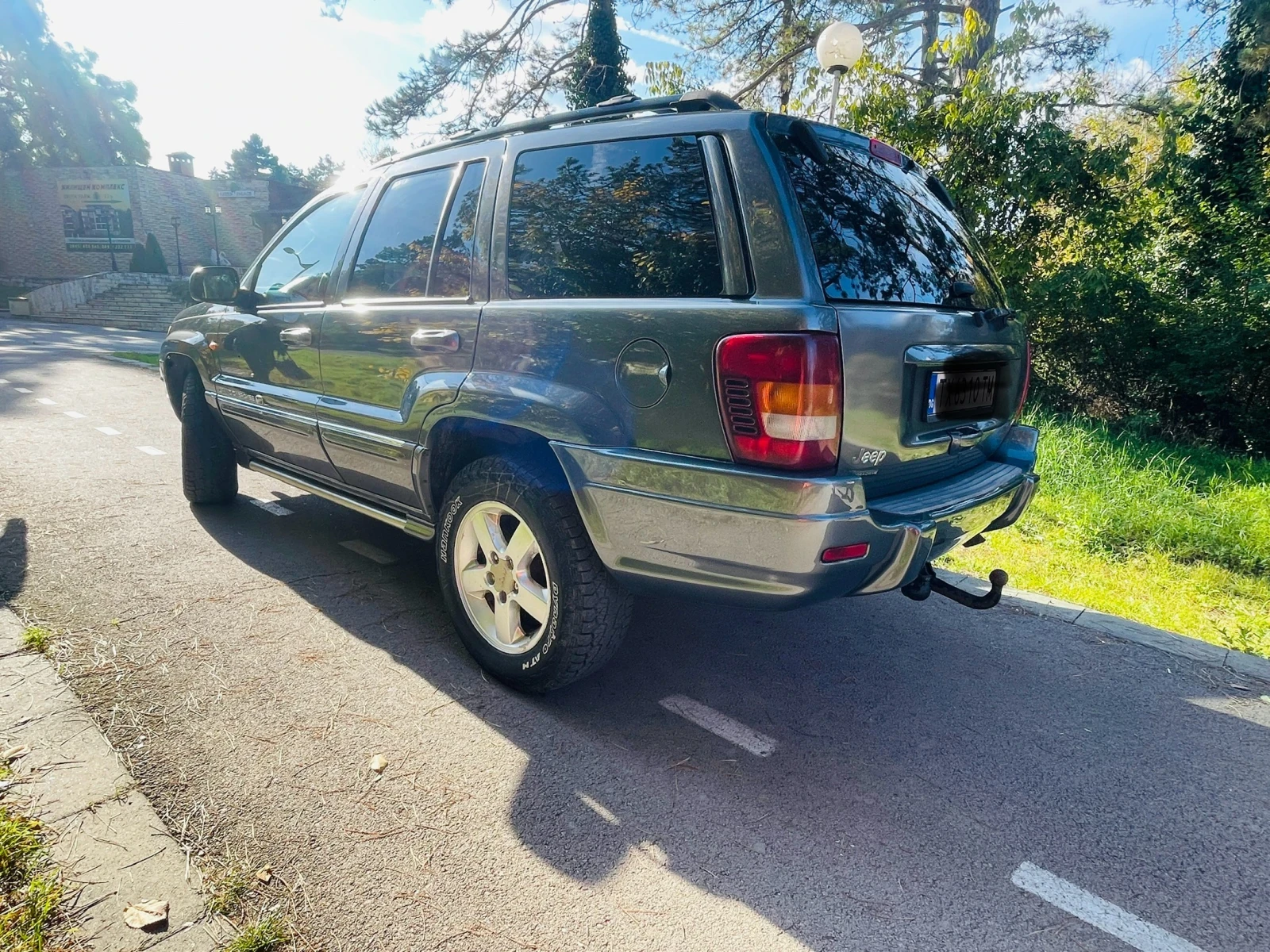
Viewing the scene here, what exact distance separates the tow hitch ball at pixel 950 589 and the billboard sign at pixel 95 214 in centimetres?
4320

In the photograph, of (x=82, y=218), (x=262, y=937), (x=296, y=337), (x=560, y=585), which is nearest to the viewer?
(x=262, y=937)

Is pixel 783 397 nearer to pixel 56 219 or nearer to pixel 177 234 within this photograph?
pixel 177 234

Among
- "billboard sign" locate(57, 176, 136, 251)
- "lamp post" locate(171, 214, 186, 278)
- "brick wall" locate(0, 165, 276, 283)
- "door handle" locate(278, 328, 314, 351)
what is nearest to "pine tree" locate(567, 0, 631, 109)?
"door handle" locate(278, 328, 314, 351)

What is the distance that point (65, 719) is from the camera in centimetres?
226

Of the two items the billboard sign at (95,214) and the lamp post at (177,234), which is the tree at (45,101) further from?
the lamp post at (177,234)

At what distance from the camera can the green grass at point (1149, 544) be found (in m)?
3.62

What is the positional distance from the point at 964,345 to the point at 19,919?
112 inches

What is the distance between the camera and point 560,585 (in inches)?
91.4

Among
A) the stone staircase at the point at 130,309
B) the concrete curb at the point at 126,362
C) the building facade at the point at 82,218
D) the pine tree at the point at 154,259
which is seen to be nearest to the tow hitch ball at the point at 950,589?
the concrete curb at the point at 126,362

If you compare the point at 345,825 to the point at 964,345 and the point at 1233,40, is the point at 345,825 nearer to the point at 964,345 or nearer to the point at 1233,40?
the point at 964,345

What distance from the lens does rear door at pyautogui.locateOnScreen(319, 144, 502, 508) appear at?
263 centimetres

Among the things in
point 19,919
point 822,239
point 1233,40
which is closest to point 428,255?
point 822,239

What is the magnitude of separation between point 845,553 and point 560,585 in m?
0.91

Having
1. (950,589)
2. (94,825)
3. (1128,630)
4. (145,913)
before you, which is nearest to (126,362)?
(94,825)
